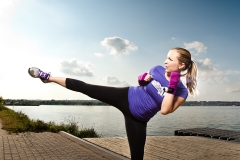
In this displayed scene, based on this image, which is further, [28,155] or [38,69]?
[28,155]

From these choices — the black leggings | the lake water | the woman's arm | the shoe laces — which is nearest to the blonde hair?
the woman's arm

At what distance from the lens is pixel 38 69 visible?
3.30 meters

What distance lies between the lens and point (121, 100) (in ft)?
10.1

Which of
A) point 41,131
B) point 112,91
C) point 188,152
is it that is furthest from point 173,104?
point 41,131

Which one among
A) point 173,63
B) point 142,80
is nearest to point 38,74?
point 142,80

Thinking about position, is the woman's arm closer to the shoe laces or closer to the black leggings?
the black leggings

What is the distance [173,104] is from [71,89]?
3.73ft

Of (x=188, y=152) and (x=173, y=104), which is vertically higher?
(x=173, y=104)

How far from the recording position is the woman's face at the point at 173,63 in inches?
111

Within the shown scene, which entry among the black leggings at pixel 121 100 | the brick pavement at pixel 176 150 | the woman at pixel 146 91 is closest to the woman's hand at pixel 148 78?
the woman at pixel 146 91

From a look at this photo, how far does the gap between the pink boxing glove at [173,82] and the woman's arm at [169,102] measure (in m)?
0.05

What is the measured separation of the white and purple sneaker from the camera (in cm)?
320

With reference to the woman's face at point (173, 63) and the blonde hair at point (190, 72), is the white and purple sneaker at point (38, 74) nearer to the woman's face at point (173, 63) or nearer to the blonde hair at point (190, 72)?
the woman's face at point (173, 63)

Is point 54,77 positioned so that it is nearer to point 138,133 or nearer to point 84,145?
point 138,133
